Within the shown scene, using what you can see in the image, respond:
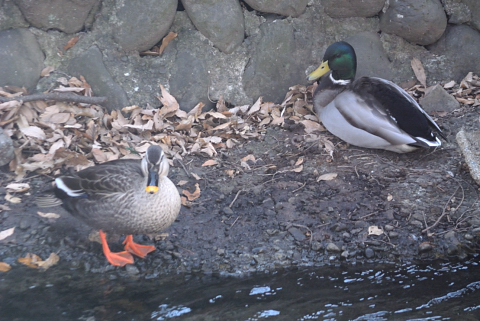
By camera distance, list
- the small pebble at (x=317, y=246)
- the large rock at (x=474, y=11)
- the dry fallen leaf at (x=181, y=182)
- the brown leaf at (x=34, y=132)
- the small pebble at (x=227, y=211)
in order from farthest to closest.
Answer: the large rock at (x=474, y=11) < the brown leaf at (x=34, y=132) < the dry fallen leaf at (x=181, y=182) < the small pebble at (x=227, y=211) < the small pebble at (x=317, y=246)

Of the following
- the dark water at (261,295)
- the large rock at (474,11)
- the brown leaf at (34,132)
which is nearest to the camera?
the dark water at (261,295)

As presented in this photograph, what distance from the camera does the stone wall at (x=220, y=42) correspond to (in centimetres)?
473

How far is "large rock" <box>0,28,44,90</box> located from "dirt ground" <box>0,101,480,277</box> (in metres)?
0.95

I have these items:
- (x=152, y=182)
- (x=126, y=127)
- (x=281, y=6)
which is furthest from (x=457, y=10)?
(x=152, y=182)

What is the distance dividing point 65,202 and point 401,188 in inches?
106

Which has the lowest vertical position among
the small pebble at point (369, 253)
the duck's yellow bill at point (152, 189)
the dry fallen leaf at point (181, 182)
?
the small pebble at point (369, 253)

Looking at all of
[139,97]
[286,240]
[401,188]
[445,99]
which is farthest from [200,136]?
[445,99]

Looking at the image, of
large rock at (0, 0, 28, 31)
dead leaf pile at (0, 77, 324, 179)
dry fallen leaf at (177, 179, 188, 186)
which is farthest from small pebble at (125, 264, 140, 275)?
large rock at (0, 0, 28, 31)

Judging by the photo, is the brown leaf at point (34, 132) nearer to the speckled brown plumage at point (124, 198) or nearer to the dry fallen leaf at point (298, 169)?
the speckled brown plumage at point (124, 198)

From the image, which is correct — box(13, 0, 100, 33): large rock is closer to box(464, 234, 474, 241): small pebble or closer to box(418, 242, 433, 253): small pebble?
box(418, 242, 433, 253): small pebble

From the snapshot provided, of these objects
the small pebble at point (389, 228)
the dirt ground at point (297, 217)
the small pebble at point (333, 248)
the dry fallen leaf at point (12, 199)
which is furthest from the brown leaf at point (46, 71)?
the small pebble at point (389, 228)

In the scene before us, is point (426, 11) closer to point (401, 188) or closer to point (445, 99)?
point (445, 99)

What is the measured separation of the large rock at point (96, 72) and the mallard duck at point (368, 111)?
78.6 inches

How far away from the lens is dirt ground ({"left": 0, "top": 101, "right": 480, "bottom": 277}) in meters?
3.65
